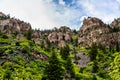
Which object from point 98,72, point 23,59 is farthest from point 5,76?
point 98,72

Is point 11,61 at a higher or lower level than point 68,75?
higher

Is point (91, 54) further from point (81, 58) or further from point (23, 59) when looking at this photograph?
point (23, 59)

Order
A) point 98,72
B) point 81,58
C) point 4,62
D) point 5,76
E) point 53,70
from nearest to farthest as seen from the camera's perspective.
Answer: point 53,70 < point 5,76 < point 4,62 < point 98,72 < point 81,58

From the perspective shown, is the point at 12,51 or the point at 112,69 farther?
the point at 112,69

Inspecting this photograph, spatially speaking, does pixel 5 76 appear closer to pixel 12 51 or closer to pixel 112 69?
pixel 12 51

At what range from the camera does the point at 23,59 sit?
356ft

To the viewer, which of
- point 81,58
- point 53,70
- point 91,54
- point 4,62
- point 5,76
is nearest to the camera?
point 53,70

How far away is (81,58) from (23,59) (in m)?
92.0

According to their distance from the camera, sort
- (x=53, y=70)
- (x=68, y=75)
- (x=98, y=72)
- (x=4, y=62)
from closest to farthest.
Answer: (x=53, y=70), (x=4, y=62), (x=68, y=75), (x=98, y=72)

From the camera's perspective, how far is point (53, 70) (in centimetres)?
7062

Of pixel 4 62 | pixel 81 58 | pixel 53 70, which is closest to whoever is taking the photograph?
pixel 53 70

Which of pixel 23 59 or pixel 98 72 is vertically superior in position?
pixel 23 59

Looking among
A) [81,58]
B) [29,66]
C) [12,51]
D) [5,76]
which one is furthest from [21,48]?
[81,58]

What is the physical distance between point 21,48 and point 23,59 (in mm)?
12061
